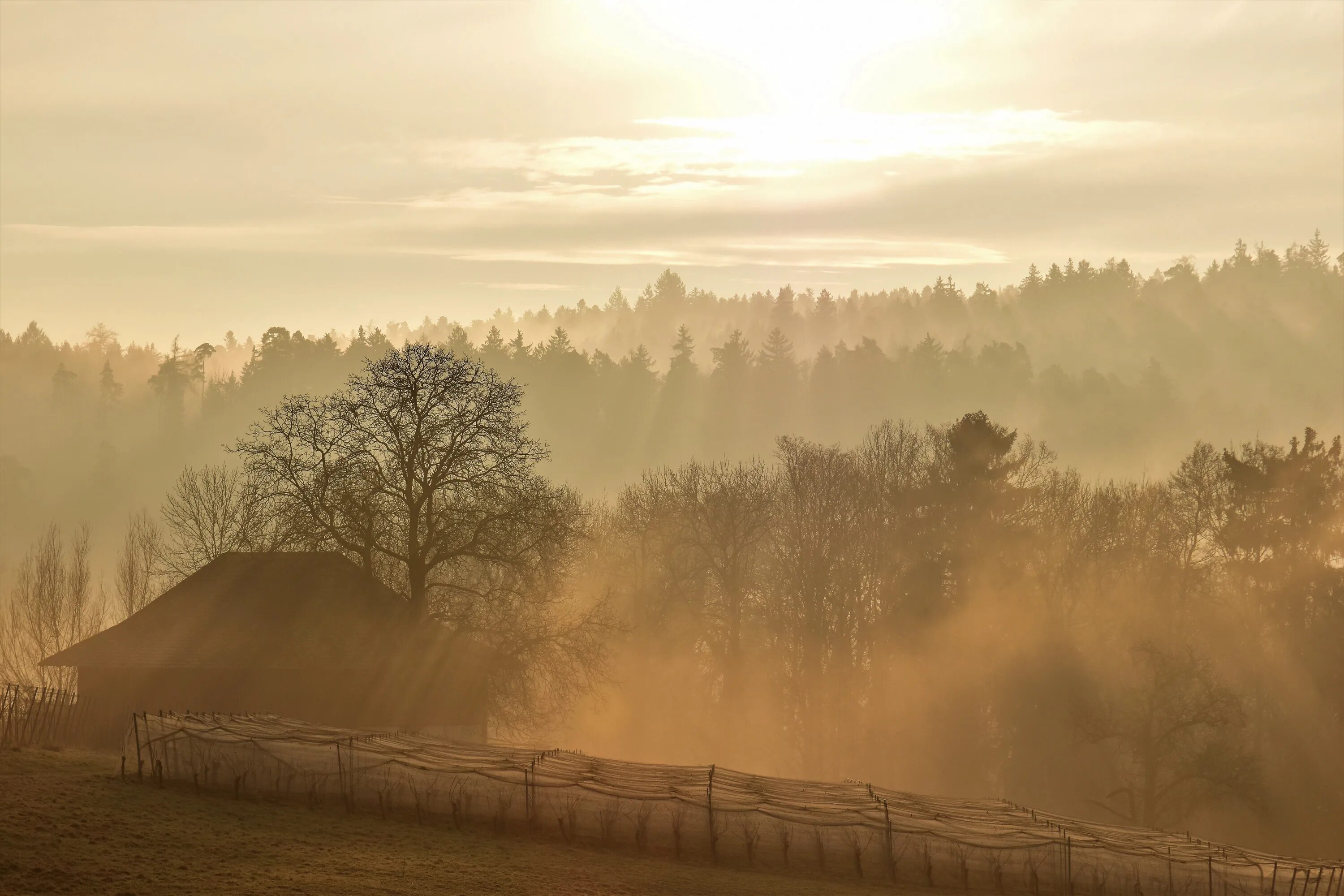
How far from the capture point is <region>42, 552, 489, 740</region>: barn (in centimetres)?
3812

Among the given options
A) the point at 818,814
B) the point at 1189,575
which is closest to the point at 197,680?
the point at 818,814

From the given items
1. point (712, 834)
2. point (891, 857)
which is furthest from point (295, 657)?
point (891, 857)

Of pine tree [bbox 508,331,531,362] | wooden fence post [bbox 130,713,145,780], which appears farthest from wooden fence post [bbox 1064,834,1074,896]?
pine tree [bbox 508,331,531,362]

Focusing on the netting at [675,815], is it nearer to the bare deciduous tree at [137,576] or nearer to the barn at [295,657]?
the barn at [295,657]

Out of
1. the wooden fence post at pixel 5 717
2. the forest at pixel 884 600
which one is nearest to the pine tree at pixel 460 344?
the forest at pixel 884 600

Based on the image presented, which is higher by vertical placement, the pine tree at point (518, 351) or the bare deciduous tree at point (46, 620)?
the pine tree at point (518, 351)

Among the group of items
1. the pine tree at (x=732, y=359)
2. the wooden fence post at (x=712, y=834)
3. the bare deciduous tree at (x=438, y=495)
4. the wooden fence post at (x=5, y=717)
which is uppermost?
the pine tree at (x=732, y=359)

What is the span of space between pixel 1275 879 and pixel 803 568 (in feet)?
130

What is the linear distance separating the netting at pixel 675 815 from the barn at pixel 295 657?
984 cm

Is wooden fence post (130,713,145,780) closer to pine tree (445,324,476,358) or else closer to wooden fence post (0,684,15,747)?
wooden fence post (0,684,15,747)

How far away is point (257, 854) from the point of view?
22.0 m

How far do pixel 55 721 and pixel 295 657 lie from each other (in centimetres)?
677

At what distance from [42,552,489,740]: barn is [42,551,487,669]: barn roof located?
41 mm

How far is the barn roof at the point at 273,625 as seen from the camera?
126ft
